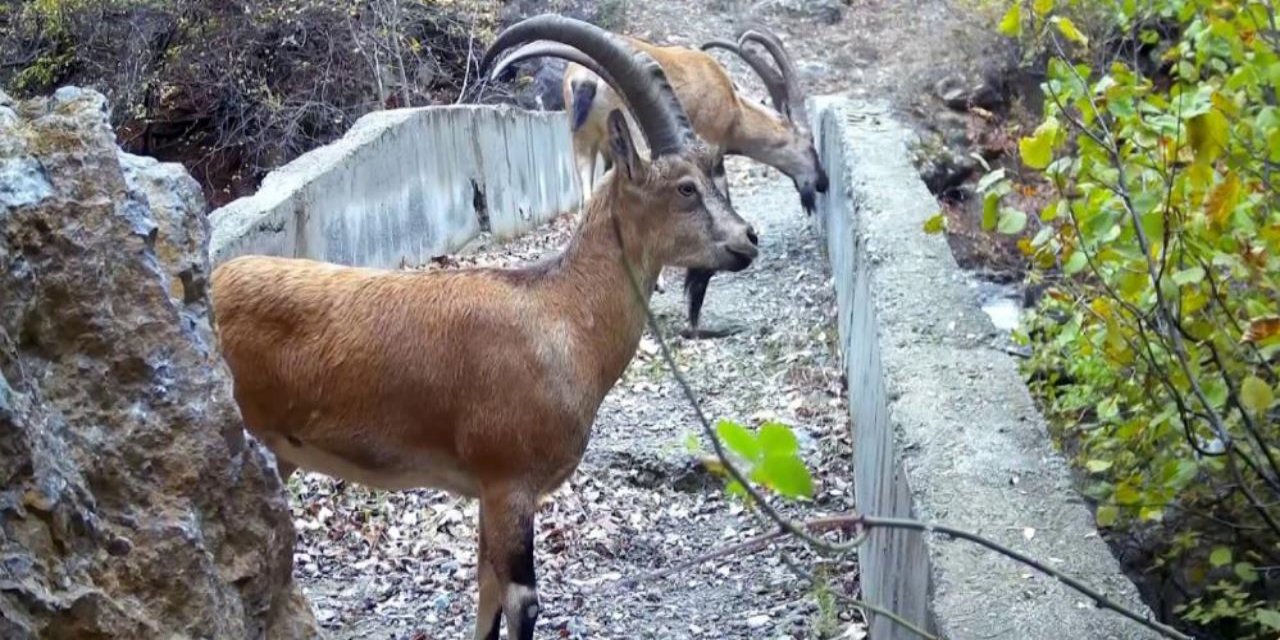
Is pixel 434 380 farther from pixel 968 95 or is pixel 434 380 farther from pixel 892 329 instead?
pixel 968 95

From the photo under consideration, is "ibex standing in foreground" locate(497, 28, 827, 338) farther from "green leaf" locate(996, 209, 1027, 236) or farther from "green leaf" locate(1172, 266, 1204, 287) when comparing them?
"green leaf" locate(1172, 266, 1204, 287)

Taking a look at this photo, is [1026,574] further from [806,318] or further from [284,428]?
[806,318]

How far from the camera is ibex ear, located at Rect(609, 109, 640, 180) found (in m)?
5.28

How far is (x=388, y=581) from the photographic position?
19.1 feet

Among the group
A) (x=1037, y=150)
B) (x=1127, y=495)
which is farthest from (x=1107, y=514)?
(x=1037, y=150)

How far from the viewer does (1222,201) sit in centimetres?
374

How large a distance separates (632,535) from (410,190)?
411 centimetres

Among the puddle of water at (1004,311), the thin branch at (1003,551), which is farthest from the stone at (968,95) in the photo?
the thin branch at (1003,551)

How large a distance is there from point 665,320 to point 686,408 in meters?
1.44

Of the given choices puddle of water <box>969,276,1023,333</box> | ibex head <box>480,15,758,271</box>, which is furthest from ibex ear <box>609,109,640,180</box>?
puddle of water <box>969,276,1023,333</box>

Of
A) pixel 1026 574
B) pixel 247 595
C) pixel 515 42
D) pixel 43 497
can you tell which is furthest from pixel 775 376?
pixel 43 497

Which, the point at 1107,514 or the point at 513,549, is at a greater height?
the point at 1107,514

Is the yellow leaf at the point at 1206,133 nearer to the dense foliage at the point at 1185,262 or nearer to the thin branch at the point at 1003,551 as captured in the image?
the dense foliage at the point at 1185,262

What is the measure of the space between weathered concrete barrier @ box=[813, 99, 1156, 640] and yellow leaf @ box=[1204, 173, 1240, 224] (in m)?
0.85
